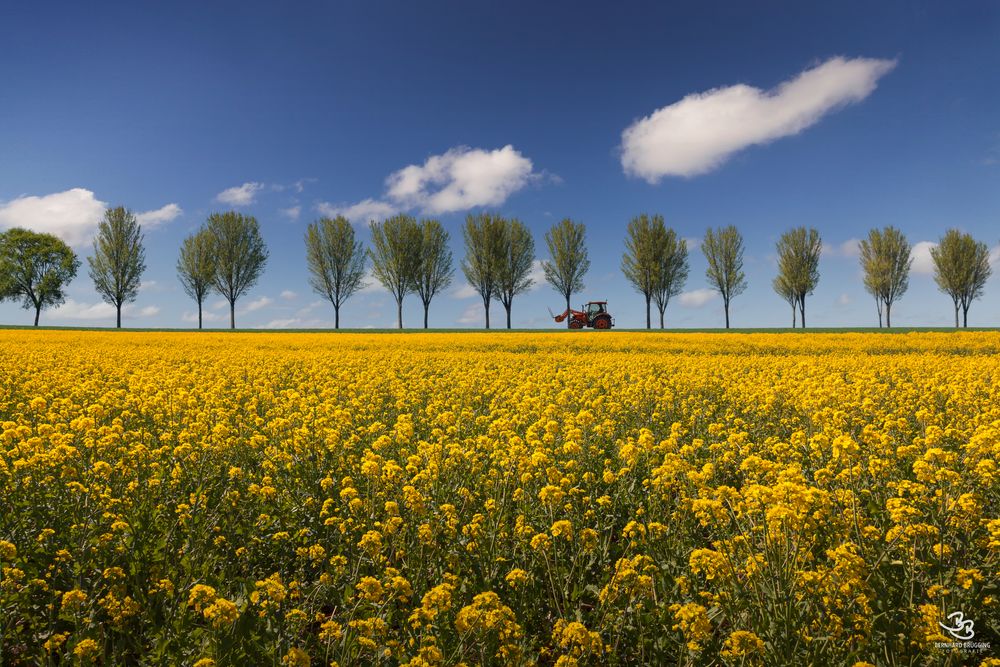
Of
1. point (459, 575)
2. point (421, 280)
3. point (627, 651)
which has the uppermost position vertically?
point (421, 280)

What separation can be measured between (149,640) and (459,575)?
180 centimetres

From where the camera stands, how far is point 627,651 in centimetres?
285

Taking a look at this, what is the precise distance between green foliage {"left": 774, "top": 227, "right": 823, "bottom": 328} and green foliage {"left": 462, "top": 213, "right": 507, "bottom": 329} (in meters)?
31.3

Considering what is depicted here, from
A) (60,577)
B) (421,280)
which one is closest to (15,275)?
(421,280)

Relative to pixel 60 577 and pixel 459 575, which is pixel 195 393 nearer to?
pixel 60 577

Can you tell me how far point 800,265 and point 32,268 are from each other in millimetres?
84140

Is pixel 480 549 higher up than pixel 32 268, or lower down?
lower down

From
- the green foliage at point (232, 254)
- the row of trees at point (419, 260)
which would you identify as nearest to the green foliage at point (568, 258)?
the row of trees at point (419, 260)

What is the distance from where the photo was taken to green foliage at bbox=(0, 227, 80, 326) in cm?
5538

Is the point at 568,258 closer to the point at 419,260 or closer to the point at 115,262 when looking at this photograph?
the point at 419,260

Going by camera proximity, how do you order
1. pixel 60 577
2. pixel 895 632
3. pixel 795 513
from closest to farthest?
pixel 895 632
pixel 795 513
pixel 60 577

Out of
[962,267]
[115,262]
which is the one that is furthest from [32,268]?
[962,267]

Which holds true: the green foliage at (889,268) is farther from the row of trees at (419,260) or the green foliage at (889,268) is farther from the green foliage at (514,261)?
the green foliage at (514,261)

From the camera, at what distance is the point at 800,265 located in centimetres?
5603
